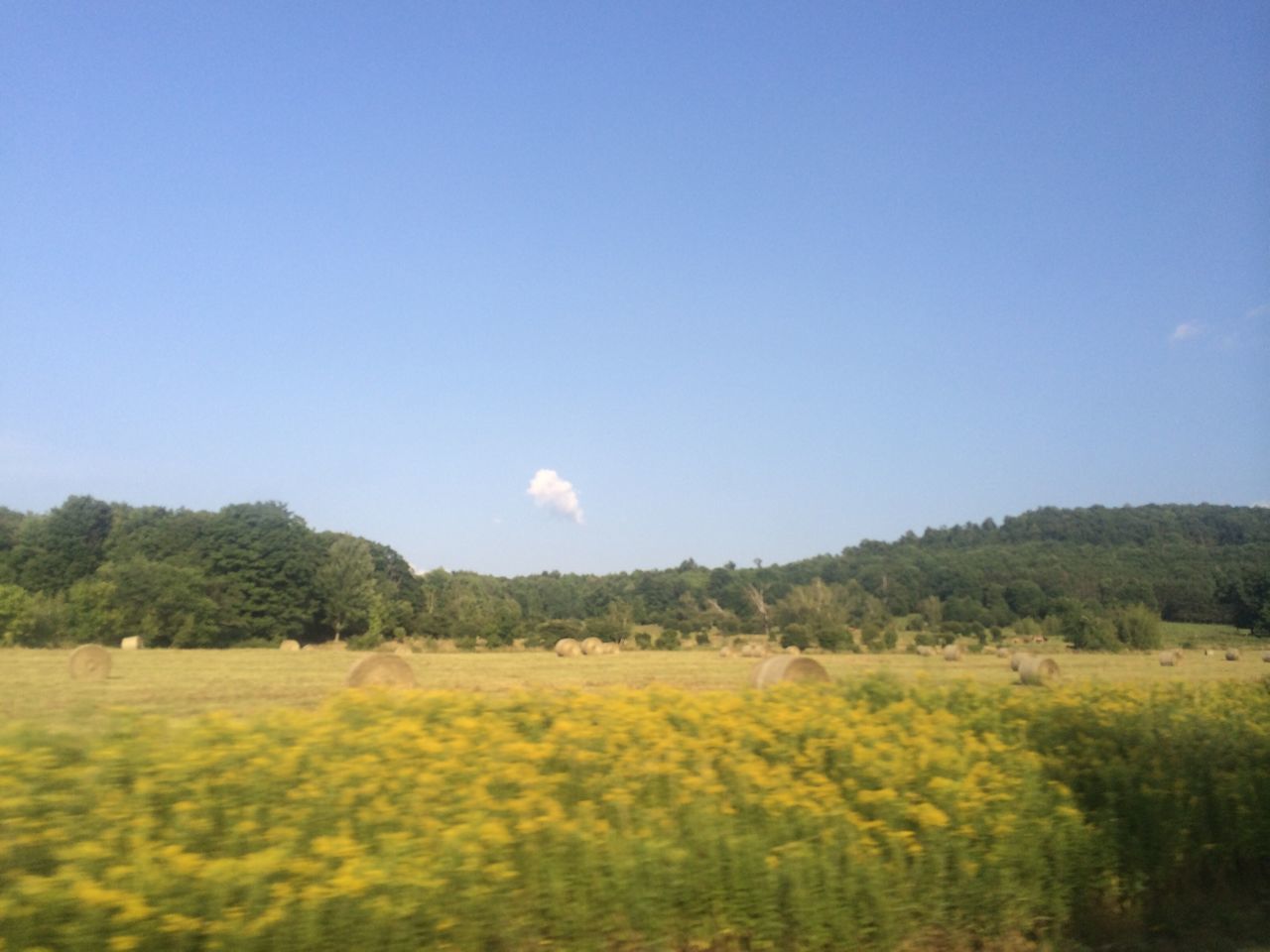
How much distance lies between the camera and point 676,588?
85.1m

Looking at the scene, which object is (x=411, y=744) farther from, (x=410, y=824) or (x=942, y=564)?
(x=942, y=564)

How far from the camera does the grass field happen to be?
16594 millimetres

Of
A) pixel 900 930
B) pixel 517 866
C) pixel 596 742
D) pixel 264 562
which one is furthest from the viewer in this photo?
pixel 264 562

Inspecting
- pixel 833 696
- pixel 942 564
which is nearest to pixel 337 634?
pixel 942 564

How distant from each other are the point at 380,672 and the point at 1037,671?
15827mm

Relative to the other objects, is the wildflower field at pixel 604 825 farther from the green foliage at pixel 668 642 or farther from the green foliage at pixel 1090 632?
the green foliage at pixel 668 642

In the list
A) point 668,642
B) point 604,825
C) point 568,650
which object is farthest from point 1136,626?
point 604,825

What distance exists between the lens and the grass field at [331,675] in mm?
16594

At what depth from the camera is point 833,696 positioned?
7.84 m

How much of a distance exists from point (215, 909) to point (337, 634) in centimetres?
6557

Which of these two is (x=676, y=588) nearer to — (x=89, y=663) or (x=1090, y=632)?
(x=1090, y=632)

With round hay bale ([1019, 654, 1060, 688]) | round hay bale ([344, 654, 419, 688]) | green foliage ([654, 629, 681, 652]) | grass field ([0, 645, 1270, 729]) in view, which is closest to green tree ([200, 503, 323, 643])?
grass field ([0, 645, 1270, 729])

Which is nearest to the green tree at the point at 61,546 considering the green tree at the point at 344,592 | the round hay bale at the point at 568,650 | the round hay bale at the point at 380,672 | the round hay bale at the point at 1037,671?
the green tree at the point at 344,592

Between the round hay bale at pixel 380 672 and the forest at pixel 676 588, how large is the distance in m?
24.3
